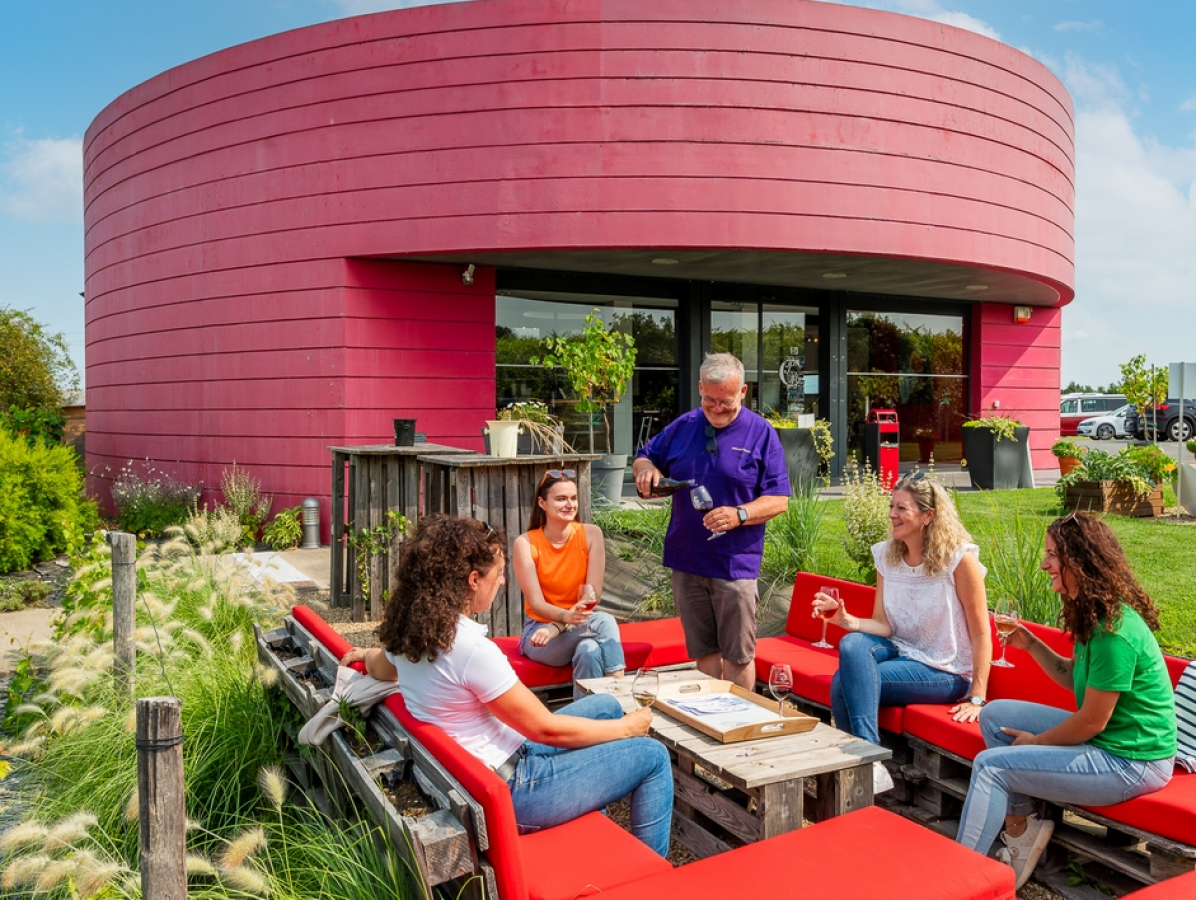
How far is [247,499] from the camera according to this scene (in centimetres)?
1096

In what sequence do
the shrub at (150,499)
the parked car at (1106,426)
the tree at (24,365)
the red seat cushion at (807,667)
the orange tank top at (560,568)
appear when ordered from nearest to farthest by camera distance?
1. the red seat cushion at (807,667)
2. the orange tank top at (560,568)
3. the shrub at (150,499)
4. the tree at (24,365)
5. the parked car at (1106,426)

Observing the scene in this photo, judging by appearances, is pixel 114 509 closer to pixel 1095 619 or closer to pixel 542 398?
pixel 542 398

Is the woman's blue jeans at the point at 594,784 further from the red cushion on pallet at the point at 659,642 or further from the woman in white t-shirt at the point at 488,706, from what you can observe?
the red cushion on pallet at the point at 659,642

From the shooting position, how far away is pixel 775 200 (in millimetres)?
10211

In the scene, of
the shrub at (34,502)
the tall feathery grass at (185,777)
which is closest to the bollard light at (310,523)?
the shrub at (34,502)

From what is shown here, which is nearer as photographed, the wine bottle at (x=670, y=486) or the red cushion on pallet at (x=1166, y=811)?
the red cushion on pallet at (x=1166, y=811)

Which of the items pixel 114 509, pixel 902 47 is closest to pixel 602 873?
pixel 902 47

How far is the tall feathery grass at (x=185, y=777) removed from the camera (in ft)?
7.82

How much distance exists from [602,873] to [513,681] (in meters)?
0.58

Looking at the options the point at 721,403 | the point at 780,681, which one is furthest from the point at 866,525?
the point at 780,681

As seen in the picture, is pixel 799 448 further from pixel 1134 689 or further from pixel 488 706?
pixel 488 706

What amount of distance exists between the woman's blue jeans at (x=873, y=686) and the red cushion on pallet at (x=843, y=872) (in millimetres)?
1057

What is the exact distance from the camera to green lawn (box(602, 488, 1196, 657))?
5.07 meters

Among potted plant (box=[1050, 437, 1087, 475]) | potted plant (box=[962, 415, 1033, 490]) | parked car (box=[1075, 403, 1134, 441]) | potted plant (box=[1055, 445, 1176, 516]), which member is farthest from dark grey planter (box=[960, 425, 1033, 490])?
parked car (box=[1075, 403, 1134, 441])
